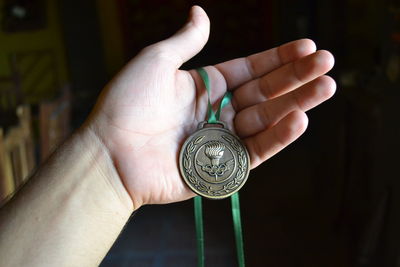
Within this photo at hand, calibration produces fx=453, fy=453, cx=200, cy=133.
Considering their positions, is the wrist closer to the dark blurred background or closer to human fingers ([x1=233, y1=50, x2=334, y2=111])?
human fingers ([x1=233, y1=50, x2=334, y2=111])

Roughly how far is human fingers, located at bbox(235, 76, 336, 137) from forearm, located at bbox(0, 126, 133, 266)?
0.28 metres

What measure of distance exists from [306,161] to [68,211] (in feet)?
8.74

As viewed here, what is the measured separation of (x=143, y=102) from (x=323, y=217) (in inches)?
75.7

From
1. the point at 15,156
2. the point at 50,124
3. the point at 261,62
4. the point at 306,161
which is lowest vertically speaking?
the point at 306,161

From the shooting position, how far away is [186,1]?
14.8 feet

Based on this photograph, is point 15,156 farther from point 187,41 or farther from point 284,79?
point 284,79

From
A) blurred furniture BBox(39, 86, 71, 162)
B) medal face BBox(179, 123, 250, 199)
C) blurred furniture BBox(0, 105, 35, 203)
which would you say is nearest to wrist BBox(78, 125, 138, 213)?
medal face BBox(179, 123, 250, 199)

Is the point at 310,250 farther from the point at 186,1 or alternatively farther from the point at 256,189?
the point at 186,1

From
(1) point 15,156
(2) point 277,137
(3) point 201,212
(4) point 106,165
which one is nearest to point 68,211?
(4) point 106,165

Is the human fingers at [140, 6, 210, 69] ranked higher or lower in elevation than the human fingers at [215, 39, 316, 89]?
higher

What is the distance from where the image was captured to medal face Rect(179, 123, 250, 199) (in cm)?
88

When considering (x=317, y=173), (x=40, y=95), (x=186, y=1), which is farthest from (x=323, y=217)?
(x=40, y=95)

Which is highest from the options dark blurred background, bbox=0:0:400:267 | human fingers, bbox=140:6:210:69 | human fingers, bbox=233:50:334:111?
human fingers, bbox=140:6:210:69

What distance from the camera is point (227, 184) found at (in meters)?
0.90
